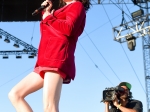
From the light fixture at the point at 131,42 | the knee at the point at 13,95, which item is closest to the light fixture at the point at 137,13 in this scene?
the light fixture at the point at 131,42

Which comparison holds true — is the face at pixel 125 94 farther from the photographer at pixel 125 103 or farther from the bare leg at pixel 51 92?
the bare leg at pixel 51 92

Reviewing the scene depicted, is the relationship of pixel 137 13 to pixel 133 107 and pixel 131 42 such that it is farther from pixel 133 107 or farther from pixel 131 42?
pixel 133 107

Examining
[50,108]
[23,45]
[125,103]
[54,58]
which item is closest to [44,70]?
[54,58]

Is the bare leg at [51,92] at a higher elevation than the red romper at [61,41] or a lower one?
lower

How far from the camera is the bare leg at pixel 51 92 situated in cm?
175

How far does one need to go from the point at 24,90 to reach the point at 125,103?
132cm

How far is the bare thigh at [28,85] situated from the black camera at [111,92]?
109 centimetres

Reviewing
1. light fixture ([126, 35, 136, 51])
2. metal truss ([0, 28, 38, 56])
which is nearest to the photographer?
light fixture ([126, 35, 136, 51])

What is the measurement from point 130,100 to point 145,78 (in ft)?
55.2

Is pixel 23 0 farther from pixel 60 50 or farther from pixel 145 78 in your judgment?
pixel 60 50

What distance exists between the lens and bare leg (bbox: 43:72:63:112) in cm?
175

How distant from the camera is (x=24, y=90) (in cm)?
184

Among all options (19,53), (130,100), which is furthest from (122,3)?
(130,100)

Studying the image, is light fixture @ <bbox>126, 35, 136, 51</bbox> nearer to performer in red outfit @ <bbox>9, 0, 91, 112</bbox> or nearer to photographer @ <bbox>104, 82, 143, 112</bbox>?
photographer @ <bbox>104, 82, 143, 112</bbox>
